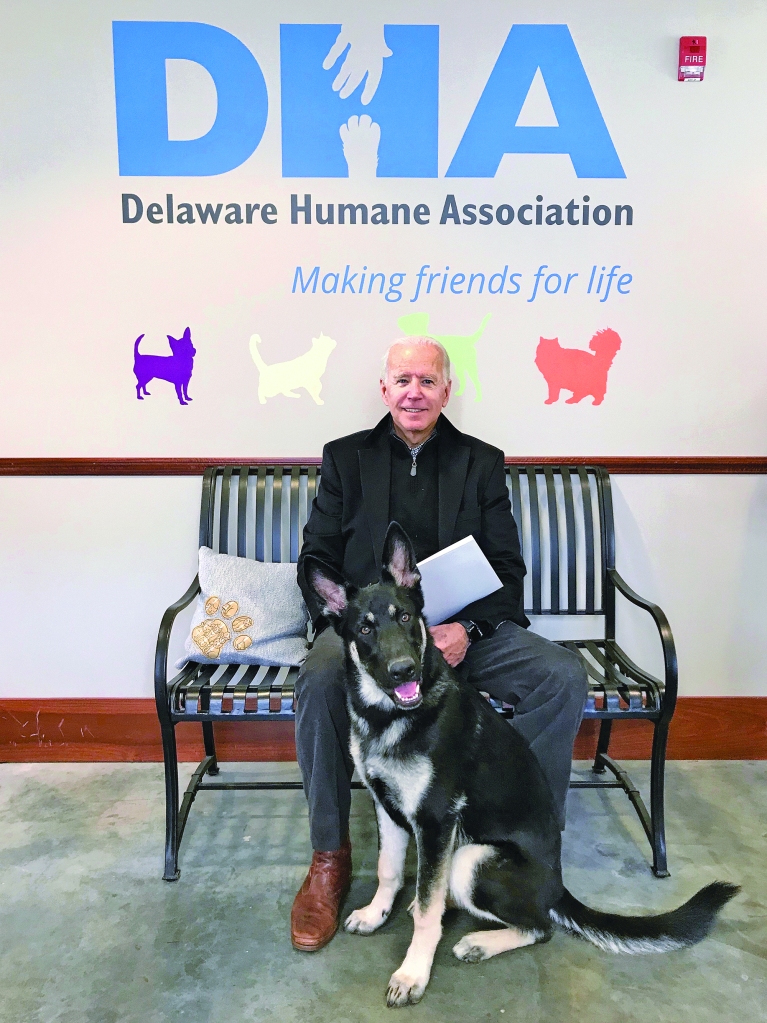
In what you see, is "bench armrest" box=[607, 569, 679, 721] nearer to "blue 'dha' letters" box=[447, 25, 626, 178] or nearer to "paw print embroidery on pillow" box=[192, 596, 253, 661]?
"paw print embroidery on pillow" box=[192, 596, 253, 661]

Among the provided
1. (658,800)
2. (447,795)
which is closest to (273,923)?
(447,795)

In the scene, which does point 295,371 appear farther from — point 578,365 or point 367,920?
point 367,920

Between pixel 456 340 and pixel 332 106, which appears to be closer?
pixel 332 106

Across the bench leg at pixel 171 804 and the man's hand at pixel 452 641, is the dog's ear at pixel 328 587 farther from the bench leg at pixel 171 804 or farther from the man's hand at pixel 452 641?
the bench leg at pixel 171 804

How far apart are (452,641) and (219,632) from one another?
809mm

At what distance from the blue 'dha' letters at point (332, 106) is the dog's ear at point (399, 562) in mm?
1567

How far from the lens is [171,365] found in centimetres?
283

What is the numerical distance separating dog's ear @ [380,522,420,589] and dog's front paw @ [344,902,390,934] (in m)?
0.90

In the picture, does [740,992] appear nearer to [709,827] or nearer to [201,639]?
[709,827]

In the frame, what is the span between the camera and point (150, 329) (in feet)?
9.23

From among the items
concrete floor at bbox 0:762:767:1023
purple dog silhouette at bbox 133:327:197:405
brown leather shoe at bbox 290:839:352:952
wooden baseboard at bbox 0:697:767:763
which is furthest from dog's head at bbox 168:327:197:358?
brown leather shoe at bbox 290:839:352:952

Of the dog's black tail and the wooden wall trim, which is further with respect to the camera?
the wooden wall trim

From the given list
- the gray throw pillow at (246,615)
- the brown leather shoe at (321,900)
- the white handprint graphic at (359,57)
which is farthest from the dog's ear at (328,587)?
the white handprint graphic at (359,57)

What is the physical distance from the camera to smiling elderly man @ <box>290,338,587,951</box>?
2.09m
